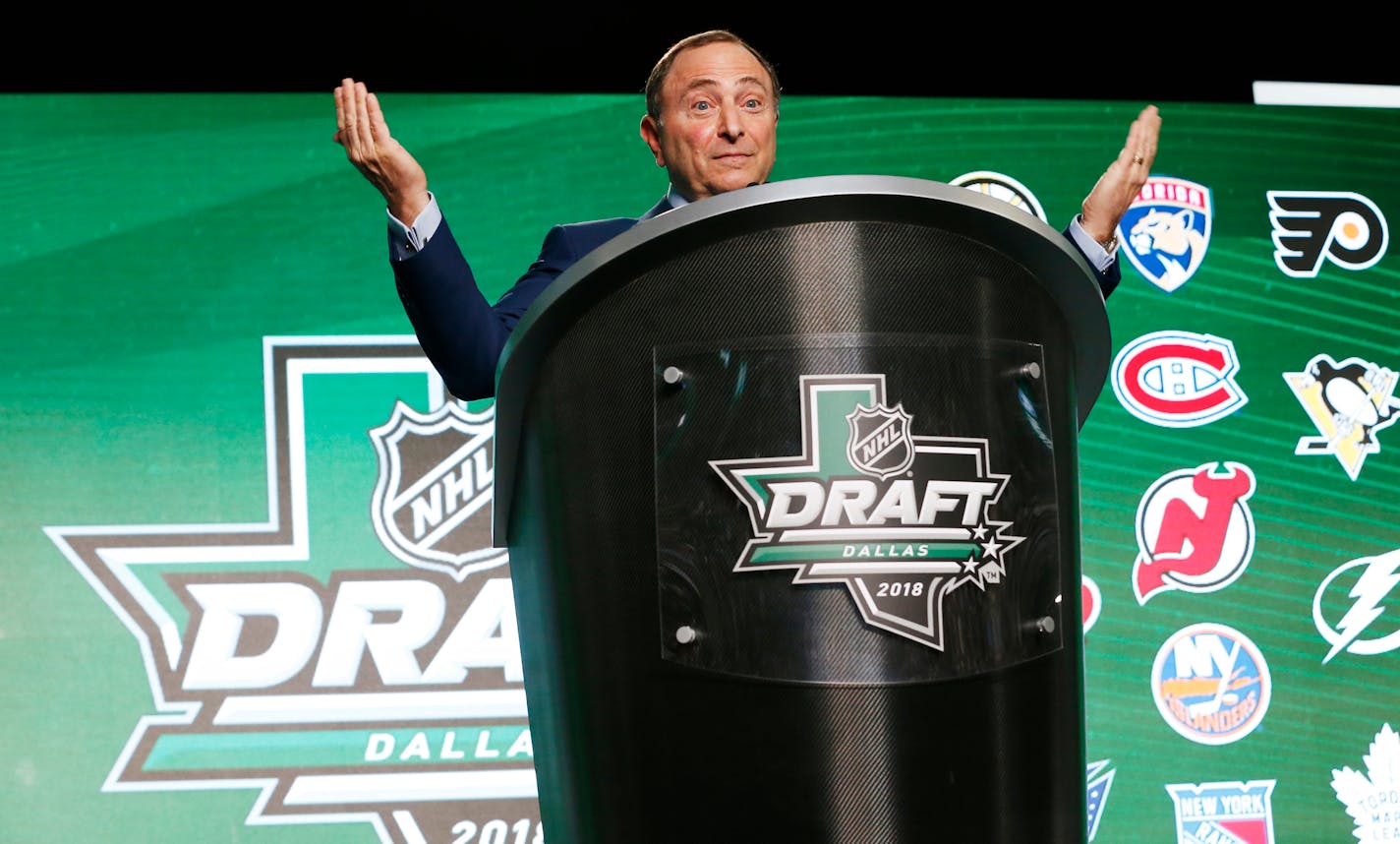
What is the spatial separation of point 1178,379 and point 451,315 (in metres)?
2.23

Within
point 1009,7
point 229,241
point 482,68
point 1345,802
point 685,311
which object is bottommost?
point 1345,802

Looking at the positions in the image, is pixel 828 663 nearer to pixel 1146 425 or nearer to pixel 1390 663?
pixel 1146 425

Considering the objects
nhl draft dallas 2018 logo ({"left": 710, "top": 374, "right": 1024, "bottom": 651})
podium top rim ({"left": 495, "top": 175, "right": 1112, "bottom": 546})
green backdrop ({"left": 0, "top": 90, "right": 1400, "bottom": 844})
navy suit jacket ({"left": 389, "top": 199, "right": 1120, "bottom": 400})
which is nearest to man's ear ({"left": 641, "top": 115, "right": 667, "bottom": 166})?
navy suit jacket ({"left": 389, "top": 199, "right": 1120, "bottom": 400})

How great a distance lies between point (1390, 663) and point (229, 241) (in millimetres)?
2590

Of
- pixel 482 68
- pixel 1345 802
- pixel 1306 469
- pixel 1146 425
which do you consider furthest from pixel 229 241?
pixel 1345 802

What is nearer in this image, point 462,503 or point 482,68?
point 462,503

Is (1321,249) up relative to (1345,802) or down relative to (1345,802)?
up

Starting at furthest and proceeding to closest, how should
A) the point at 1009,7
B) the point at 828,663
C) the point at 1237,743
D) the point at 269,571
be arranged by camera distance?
1. the point at 1009,7
2. the point at 1237,743
3. the point at 269,571
4. the point at 828,663

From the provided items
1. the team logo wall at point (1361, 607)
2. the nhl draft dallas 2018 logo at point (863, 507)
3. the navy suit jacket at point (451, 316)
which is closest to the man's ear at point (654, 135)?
the navy suit jacket at point (451, 316)

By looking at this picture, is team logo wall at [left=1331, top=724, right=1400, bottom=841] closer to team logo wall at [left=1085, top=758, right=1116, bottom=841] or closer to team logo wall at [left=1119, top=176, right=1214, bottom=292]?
team logo wall at [left=1085, top=758, right=1116, bottom=841]

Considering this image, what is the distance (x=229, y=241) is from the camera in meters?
2.65

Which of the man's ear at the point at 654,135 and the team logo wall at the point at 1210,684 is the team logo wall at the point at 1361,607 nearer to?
the team logo wall at the point at 1210,684

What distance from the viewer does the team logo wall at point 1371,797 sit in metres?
2.75

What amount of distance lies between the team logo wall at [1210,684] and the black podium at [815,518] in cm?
209
